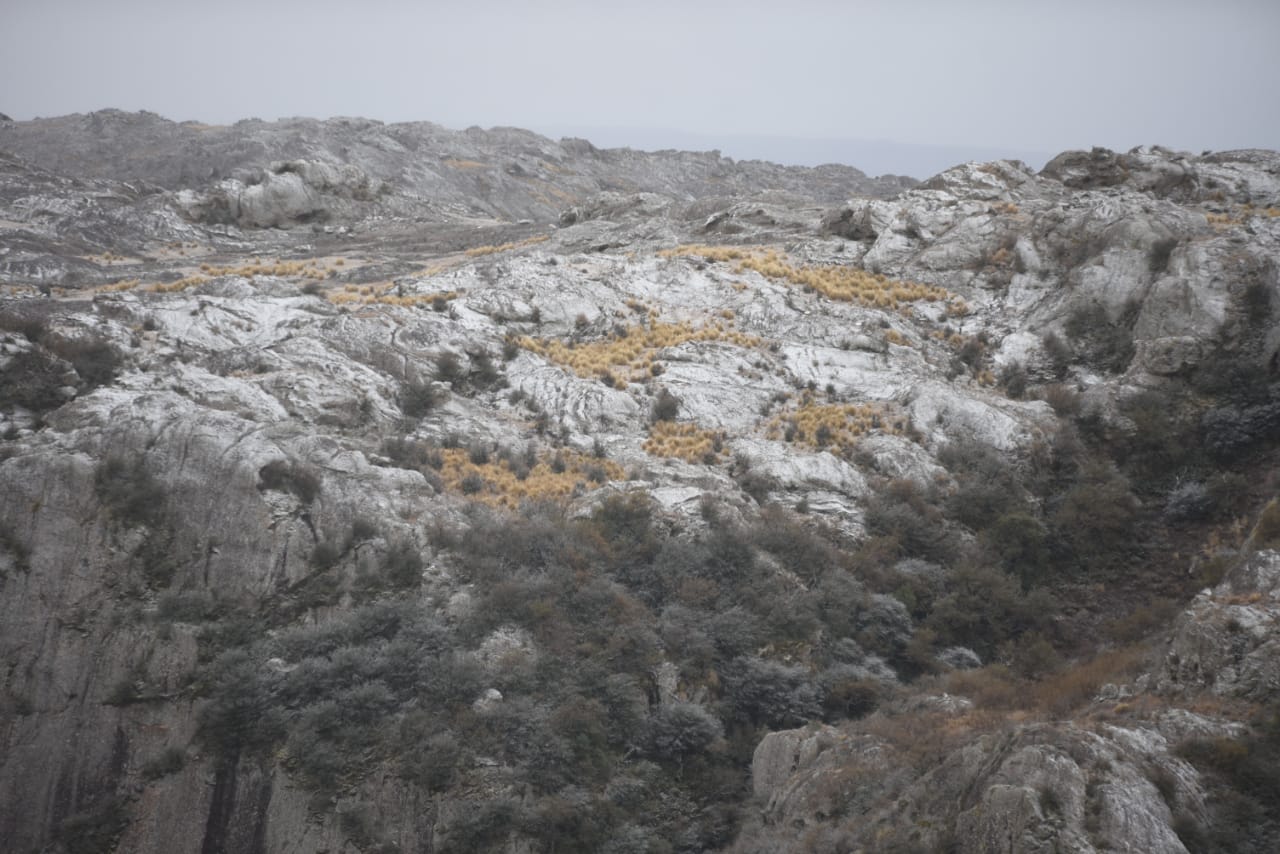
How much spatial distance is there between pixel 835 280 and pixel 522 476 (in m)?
16.6

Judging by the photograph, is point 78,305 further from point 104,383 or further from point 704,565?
point 704,565

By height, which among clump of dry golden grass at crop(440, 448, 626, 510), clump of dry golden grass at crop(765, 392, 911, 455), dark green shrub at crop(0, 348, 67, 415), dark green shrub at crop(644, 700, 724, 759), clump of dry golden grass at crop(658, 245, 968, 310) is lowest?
dark green shrub at crop(644, 700, 724, 759)

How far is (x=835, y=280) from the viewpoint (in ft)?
103

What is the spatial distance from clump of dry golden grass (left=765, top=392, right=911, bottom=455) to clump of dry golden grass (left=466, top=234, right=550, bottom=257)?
1900 cm

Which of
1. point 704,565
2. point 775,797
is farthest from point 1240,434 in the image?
point 775,797

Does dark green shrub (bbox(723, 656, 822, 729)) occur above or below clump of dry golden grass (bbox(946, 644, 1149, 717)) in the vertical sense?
below

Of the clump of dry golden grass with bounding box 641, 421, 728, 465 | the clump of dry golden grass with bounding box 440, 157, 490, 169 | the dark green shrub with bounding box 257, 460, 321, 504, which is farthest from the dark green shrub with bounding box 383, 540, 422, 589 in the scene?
the clump of dry golden grass with bounding box 440, 157, 490, 169

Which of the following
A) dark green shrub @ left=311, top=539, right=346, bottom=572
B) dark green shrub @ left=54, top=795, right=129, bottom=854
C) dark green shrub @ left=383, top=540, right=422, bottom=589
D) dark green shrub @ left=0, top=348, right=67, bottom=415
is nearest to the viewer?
dark green shrub @ left=54, top=795, right=129, bottom=854

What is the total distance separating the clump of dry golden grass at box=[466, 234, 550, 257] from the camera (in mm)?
37781

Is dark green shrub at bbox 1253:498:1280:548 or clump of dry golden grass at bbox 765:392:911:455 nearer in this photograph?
dark green shrub at bbox 1253:498:1280:548

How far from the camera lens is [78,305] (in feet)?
77.5

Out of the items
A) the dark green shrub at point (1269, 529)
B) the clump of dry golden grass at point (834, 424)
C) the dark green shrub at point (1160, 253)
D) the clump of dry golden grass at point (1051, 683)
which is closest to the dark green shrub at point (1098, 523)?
the clump of dry golden grass at point (1051, 683)

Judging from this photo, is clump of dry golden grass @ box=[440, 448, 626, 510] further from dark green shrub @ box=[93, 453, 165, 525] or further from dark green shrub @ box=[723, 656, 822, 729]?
dark green shrub @ box=[723, 656, 822, 729]

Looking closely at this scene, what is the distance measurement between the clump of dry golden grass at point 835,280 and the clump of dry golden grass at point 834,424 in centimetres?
702
